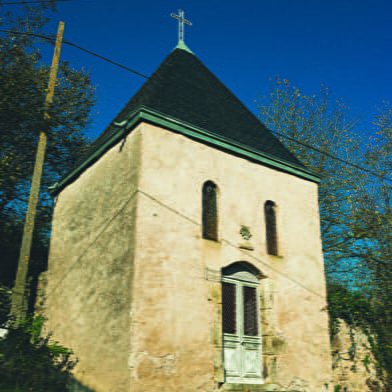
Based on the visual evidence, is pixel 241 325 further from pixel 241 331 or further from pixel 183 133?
pixel 183 133

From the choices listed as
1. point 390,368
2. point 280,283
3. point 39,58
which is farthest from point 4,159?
point 390,368

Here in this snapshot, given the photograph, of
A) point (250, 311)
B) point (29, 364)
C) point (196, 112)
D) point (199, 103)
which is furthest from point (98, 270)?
point (199, 103)

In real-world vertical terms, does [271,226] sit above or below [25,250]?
above

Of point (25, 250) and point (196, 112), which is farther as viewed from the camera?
point (196, 112)

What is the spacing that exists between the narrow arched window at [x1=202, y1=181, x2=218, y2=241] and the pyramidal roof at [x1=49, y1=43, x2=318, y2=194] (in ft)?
3.91

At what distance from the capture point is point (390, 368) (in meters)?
12.2

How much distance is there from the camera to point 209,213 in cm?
1028

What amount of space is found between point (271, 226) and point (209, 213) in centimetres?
219

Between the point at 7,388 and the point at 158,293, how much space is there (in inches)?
130

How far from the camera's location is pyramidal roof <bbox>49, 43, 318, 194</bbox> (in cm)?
1057

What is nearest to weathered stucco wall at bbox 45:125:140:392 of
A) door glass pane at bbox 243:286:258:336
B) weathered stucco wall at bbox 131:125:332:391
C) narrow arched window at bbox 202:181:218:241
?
weathered stucco wall at bbox 131:125:332:391

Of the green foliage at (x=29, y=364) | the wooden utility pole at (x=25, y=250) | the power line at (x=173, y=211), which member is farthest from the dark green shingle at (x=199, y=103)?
the green foliage at (x=29, y=364)

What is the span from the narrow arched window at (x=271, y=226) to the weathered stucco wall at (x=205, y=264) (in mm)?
146

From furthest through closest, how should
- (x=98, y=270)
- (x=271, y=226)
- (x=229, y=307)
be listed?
(x=271, y=226), (x=229, y=307), (x=98, y=270)
